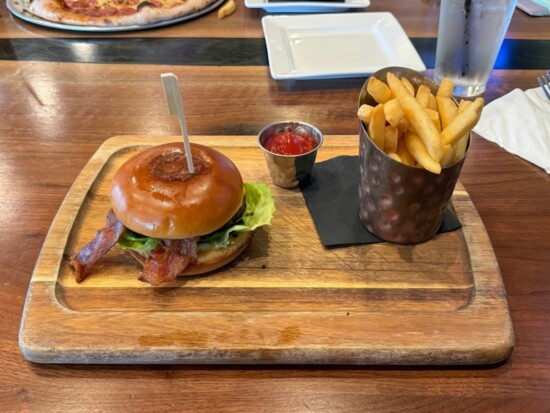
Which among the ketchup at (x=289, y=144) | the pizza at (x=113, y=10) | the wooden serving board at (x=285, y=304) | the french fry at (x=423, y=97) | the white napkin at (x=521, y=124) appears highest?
the french fry at (x=423, y=97)

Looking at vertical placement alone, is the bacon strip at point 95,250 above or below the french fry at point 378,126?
below

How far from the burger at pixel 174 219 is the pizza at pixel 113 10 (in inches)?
75.8

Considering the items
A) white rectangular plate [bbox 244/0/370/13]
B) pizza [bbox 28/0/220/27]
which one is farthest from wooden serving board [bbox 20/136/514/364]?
white rectangular plate [bbox 244/0/370/13]

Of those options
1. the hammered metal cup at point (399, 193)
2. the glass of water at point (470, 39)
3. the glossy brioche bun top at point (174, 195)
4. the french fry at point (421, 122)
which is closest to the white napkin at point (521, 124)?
the glass of water at point (470, 39)

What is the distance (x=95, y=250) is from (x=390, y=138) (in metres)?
1.01

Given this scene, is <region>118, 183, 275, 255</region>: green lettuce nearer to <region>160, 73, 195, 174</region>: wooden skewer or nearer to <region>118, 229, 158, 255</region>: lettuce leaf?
<region>118, 229, 158, 255</region>: lettuce leaf

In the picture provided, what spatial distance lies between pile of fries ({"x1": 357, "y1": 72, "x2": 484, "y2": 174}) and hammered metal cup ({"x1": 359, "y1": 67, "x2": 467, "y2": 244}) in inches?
1.5

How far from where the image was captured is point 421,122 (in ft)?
4.27

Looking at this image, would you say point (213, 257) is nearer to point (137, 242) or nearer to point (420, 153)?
point (137, 242)

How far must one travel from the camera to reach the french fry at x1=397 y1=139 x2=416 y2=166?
1460 millimetres

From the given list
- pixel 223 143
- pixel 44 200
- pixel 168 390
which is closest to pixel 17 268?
pixel 44 200

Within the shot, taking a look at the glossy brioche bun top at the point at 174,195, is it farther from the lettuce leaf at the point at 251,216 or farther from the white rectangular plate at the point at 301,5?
the white rectangular plate at the point at 301,5

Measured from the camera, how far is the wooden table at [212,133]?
1.22 metres

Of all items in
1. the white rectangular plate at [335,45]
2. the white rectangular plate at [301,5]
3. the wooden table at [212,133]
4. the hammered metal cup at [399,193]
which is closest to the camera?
the wooden table at [212,133]
